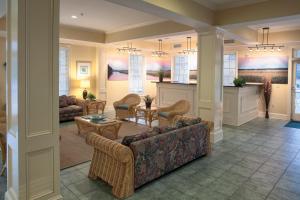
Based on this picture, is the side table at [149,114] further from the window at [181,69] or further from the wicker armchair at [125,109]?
the window at [181,69]

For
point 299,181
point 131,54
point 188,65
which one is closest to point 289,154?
point 299,181

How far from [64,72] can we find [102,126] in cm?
416

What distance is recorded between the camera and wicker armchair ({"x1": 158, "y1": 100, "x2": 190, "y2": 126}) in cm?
629

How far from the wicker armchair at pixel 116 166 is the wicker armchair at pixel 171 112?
318cm

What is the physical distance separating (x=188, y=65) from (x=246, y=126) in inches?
178

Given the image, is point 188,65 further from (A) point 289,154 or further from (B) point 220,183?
(B) point 220,183

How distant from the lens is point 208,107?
5.36 metres

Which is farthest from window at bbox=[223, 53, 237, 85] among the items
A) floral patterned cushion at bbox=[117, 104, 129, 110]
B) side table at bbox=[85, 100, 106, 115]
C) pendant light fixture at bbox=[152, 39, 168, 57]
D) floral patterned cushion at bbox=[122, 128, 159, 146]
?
floral patterned cushion at bbox=[122, 128, 159, 146]

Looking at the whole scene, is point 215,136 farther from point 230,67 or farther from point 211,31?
point 230,67

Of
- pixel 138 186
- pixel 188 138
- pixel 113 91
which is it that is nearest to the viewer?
pixel 138 186

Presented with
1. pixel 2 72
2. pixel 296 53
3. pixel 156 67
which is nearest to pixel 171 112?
pixel 296 53

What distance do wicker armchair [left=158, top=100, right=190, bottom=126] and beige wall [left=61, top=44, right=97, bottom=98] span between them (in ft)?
12.4

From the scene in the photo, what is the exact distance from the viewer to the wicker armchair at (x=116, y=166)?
2.95 meters

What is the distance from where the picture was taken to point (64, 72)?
846 centimetres
